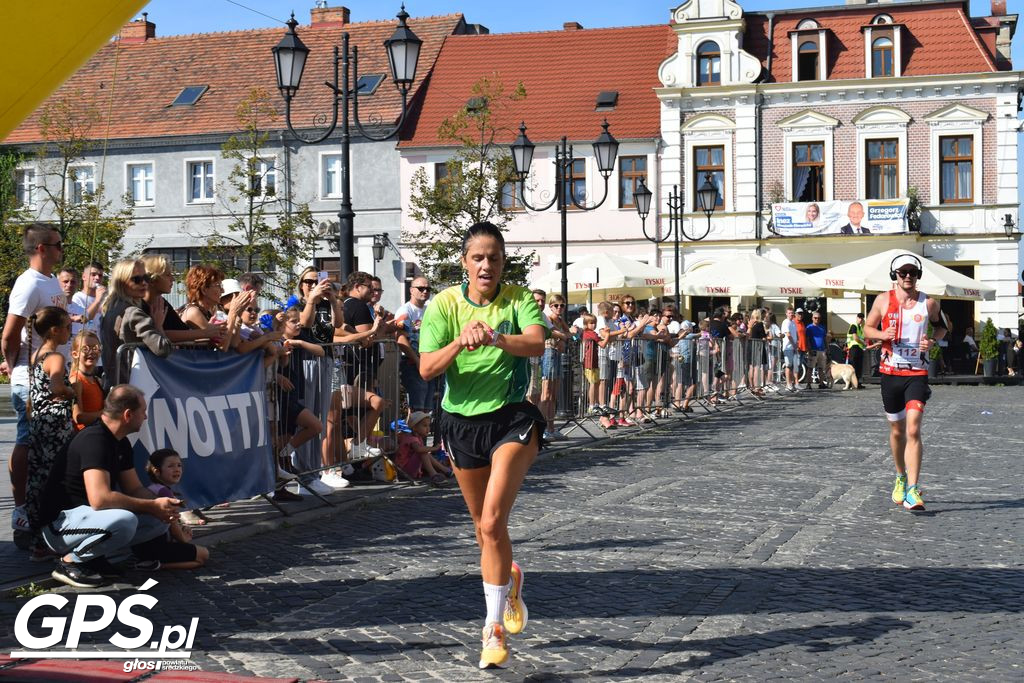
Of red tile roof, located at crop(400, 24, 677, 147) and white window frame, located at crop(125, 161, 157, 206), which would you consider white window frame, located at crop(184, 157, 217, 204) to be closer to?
white window frame, located at crop(125, 161, 157, 206)

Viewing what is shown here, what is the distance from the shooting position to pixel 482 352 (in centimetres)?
588

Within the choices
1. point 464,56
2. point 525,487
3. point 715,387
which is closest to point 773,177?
point 464,56

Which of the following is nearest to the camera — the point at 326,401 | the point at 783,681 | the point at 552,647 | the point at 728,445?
the point at 783,681

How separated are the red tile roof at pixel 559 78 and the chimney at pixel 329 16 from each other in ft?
15.6

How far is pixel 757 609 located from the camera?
6.68 m

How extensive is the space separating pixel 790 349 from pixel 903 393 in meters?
21.7

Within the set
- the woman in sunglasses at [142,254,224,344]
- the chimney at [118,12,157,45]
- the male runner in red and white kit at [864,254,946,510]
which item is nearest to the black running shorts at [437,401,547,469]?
the woman in sunglasses at [142,254,224,344]

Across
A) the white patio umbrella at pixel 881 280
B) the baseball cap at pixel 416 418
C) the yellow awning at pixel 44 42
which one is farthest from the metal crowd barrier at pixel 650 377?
the yellow awning at pixel 44 42

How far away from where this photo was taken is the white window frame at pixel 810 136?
43469mm

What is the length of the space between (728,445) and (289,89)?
707cm

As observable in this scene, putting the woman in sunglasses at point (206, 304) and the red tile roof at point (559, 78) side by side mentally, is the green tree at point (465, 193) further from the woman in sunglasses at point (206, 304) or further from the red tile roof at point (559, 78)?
the woman in sunglasses at point (206, 304)

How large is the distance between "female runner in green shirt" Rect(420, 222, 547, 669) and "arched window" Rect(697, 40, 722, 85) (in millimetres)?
39631

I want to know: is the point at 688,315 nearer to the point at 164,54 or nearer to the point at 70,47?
the point at 164,54

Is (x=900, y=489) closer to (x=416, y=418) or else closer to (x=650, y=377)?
(x=416, y=418)
